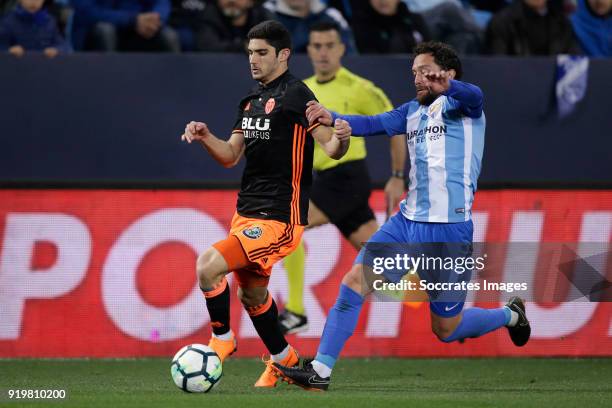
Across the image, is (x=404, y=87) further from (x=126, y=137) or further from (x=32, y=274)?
(x=32, y=274)

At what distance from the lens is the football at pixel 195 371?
22.2 ft

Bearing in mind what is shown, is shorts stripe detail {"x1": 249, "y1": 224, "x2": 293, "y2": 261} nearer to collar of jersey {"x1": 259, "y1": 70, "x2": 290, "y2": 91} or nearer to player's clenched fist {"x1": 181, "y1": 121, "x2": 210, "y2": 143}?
player's clenched fist {"x1": 181, "y1": 121, "x2": 210, "y2": 143}

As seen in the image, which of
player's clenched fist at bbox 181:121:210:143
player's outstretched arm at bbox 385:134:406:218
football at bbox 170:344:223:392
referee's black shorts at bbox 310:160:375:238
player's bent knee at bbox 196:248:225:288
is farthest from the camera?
referee's black shorts at bbox 310:160:375:238

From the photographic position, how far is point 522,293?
9.50m

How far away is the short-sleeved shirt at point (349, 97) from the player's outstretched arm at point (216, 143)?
87.3 inches

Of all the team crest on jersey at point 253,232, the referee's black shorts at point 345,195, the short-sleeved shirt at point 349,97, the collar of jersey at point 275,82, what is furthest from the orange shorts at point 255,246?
the short-sleeved shirt at point 349,97

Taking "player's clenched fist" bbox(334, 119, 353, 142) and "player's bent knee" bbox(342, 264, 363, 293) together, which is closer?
"player's clenched fist" bbox(334, 119, 353, 142)

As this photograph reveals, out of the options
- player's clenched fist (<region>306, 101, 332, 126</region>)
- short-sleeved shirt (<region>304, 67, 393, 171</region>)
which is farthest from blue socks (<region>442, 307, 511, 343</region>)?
short-sleeved shirt (<region>304, 67, 393, 171</region>)

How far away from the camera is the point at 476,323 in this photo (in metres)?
7.48

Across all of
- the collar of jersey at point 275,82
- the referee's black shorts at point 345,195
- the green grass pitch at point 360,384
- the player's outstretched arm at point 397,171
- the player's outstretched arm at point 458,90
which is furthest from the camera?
the referee's black shorts at point 345,195

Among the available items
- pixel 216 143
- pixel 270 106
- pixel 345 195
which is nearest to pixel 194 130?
pixel 216 143

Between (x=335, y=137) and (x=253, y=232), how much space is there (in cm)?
76

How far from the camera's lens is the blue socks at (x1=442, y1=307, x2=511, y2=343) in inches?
292

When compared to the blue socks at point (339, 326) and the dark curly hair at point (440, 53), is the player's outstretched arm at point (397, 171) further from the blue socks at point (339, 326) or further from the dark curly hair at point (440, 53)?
the blue socks at point (339, 326)
